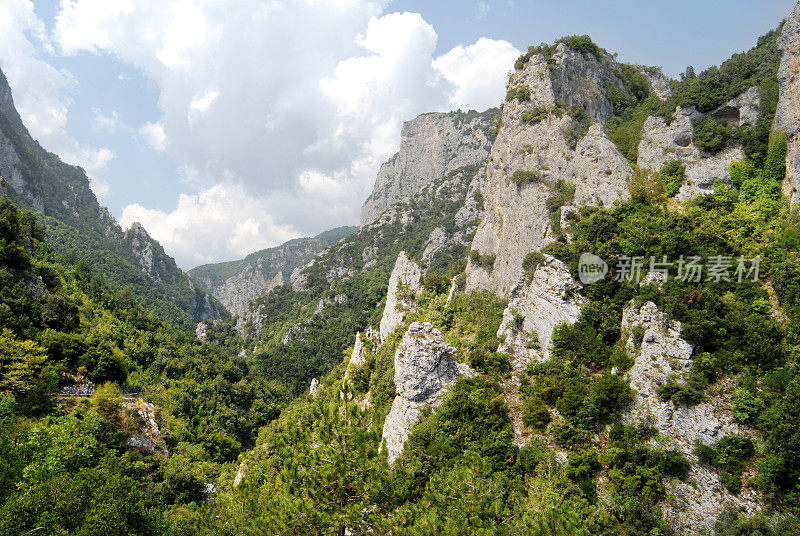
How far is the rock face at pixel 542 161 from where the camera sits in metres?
35.0

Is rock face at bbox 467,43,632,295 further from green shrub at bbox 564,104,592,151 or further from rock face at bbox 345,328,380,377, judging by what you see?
rock face at bbox 345,328,380,377

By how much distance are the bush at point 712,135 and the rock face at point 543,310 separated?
17.7 metres

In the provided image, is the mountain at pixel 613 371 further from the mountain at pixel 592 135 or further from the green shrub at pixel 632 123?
the green shrub at pixel 632 123

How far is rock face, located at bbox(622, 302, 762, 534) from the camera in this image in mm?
14469

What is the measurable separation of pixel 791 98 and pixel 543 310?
22942 millimetres

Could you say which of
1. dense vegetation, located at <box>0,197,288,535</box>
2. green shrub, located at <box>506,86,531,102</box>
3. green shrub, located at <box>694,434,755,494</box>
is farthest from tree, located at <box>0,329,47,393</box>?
green shrub, located at <box>506,86,531,102</box>

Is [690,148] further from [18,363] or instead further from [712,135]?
[18,363]

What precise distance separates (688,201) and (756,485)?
20.4 meters

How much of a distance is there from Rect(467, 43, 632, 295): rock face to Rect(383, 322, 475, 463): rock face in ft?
54.4

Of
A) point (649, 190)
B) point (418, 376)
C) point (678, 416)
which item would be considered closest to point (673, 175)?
point (649, 190)

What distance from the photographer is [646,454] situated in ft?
51.1

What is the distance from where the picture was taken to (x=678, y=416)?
1648 centimetres

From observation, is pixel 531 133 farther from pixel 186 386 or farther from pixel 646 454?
pixel 186 386

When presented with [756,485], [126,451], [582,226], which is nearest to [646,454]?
[756,485]
